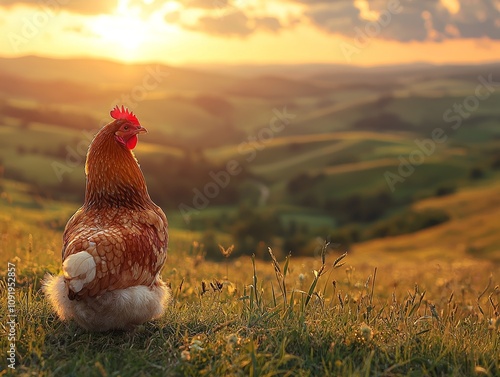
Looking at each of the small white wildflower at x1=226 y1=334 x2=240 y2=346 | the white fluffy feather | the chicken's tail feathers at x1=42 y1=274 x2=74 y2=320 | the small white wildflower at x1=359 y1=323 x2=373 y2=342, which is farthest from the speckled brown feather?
the small white wildflower at x1=359 y1=323 x2=373 y2=342

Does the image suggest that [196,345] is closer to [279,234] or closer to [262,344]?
[262,344]

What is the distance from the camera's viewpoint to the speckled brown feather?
5.19m

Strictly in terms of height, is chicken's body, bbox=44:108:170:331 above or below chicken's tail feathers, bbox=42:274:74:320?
above

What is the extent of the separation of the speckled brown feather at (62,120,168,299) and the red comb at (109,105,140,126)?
0.19 meters

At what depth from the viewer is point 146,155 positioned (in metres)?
115

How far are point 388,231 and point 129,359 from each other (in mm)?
66411

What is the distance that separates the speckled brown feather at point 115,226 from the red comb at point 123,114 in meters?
0.19

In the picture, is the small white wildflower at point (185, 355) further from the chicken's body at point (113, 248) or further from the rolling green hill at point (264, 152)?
the rolling green hill at point (264, 152)

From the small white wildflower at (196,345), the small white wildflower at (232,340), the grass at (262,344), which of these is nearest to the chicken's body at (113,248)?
the grass at (262,344)

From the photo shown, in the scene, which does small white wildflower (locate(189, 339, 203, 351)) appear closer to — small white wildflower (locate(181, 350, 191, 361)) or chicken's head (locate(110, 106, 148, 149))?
small white wildflower (locate(181, 350, 191, 361))

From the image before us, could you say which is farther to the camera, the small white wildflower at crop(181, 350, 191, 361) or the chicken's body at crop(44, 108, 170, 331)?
the chicken's body at crop(44, 108, 170, 331)

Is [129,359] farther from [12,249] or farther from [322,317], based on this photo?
[12,249]

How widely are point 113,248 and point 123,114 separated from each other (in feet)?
7.17

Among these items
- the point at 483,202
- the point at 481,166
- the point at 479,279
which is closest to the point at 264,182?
the point at 481,166
